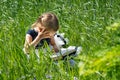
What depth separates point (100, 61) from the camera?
121 cm

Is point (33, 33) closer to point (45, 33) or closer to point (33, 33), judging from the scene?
point (33, 33)

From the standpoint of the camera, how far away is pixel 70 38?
205 inches

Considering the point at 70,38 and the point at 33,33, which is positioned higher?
the point at 33,33

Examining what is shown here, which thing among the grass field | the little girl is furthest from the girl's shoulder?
the grass field

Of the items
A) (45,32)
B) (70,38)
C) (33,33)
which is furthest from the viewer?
(70,38)

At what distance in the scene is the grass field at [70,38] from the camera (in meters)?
1.26

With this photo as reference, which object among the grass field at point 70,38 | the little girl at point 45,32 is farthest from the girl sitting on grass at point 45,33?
the grass field at point 70,38

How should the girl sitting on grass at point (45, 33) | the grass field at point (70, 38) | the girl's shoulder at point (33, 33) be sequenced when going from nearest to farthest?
the grass field at point (70, 38) < the girl sitting on grass at point (45, 33) < the girl's shoulder at point (33, 33)

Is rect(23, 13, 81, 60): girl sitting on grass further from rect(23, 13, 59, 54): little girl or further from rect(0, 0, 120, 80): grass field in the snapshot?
rect(0, 0, 120, 80): grass field

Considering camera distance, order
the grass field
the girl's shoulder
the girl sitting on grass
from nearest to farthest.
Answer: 1. the grass field
2. the girl sitting on grass
3. the girl's shoulder

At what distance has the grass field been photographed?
1256 millimetres

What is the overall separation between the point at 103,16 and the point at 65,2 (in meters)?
1.03

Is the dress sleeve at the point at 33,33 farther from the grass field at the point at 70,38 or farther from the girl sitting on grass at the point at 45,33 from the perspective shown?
the grass field at the point at 70,38

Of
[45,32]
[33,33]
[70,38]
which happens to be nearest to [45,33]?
[45,32]
